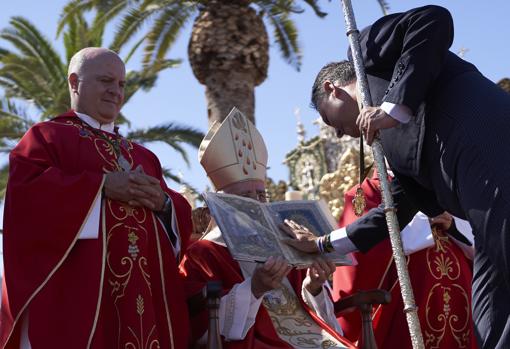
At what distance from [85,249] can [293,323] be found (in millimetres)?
1496

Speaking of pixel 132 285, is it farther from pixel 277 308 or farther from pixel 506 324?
pixel 506 324

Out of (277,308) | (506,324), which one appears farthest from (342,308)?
(506,324)

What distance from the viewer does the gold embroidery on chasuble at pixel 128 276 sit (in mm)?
4645

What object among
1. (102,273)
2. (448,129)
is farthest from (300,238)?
(448,129)

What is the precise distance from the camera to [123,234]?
483cm

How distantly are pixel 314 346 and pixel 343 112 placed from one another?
1.75 metres

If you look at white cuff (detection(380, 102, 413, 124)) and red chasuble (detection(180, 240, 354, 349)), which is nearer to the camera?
white cuff (detection(380, 102, 413, 124))

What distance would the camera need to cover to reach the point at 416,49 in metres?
3.47

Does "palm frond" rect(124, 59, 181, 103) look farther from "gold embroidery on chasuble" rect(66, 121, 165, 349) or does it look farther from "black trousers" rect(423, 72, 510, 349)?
"black trousers" rect(423, 72, 510, 349)

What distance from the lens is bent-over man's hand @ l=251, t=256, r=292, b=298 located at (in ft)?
16.0

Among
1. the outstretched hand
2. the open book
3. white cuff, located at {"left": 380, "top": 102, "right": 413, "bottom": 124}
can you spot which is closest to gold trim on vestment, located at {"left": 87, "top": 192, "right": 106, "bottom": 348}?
the open book

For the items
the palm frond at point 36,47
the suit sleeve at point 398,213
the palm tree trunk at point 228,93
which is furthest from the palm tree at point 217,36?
the suit sleeve at point 398,213

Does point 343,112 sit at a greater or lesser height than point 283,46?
lesser

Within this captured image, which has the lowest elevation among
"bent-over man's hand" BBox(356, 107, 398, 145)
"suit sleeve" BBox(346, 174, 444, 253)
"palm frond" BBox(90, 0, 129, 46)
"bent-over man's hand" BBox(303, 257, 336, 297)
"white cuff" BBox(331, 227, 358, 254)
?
"bent-over man's hand" BBox(303, 257, 336, 297)
